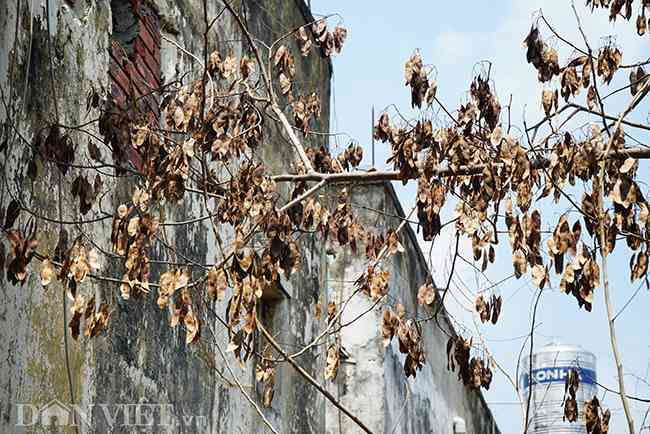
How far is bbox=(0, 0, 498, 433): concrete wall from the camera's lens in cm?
423

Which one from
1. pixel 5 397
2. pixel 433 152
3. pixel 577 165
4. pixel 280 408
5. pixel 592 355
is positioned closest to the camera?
pixel 5 397

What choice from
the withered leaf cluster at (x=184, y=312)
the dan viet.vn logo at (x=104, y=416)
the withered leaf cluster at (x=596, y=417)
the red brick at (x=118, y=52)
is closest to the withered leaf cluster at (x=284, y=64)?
the red brick at (x=118, y=52)

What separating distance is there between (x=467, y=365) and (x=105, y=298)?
1374 millimetres

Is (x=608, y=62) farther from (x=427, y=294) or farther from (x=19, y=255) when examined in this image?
(x=19, y=255)

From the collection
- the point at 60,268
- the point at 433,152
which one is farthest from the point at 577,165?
the point at 60,268

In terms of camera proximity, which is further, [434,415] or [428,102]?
[434,415]

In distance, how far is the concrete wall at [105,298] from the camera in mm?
4234

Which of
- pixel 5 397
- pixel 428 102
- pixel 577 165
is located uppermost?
pixel 428 102

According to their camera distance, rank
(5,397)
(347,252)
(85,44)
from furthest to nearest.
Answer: (347,252), (85,44), (5,397)

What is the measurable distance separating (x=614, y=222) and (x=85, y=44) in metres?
2.11

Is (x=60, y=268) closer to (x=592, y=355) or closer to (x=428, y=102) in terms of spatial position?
(x=428, y=102)

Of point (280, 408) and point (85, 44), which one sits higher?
point (85, 44)

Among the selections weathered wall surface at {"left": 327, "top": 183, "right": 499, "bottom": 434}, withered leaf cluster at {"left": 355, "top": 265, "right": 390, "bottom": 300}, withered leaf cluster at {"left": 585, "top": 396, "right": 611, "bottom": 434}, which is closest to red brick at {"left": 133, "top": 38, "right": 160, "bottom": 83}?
withered leaf cluster at {"left": 355, "top": 265, "right": 390, "bottom": 300}

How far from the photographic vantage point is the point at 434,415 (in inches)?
455
